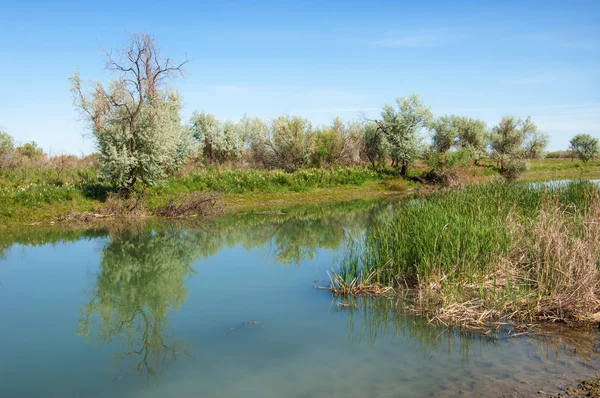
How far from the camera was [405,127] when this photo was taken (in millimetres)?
39344

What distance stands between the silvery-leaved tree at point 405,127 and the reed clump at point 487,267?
26.1 meters

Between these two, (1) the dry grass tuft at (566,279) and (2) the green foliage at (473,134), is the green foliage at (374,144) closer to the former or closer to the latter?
(2) the green foliage at (473,134)

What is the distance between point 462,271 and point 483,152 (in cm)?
4514

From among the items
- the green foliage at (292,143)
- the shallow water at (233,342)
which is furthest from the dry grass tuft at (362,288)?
the green foliage at (292,143)

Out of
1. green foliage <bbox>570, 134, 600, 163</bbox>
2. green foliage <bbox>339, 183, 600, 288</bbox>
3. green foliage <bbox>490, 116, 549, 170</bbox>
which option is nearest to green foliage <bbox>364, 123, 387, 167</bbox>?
green foliage <bbox>490, 116, 549, 170</bbox>

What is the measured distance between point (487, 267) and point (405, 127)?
1207 inches

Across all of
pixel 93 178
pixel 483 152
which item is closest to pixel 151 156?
pixel 93 178

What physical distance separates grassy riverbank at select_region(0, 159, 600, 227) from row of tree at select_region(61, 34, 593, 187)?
1.45 meters

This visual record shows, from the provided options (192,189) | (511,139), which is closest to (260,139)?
(192,189)

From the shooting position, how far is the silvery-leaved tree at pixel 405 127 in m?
38.6

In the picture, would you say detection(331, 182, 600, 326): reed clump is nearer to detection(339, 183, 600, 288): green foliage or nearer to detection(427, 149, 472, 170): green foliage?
detection(339, 183, 600, 288): green foliage

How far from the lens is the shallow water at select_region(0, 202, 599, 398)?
21.7 ft

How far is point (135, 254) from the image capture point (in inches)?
625

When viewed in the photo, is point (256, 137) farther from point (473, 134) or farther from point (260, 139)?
point (473, 134)
